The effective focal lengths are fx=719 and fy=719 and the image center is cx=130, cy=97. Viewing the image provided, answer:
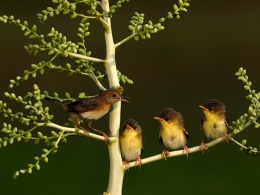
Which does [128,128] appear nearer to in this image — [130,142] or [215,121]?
[130,142]

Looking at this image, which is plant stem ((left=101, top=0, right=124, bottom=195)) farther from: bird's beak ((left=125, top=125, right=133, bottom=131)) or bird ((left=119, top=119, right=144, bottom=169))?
bird's beak ((left=125, top=125, right=133, bottom=131))

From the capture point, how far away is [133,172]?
621cm

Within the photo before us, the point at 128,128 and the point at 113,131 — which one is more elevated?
the point at 128,128

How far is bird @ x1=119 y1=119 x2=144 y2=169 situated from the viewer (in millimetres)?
2590

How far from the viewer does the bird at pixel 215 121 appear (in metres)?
2.63

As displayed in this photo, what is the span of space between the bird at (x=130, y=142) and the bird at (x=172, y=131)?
10 centimetres

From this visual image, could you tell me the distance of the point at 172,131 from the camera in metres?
2.88

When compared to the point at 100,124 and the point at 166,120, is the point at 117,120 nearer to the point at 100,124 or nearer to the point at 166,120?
the point at 166,120

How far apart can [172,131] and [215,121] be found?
280mm

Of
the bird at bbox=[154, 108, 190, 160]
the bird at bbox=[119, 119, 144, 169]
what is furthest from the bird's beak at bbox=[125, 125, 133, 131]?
the bird at bbox=[154, 108, 190, 160]

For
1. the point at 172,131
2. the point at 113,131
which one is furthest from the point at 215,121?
the point at 113,131

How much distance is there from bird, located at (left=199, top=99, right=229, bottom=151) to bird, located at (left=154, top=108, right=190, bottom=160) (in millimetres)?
126

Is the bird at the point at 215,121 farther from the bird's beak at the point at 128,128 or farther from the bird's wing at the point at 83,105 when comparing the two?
the bird's wing at the point at 83,105

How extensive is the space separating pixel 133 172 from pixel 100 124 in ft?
3.18
